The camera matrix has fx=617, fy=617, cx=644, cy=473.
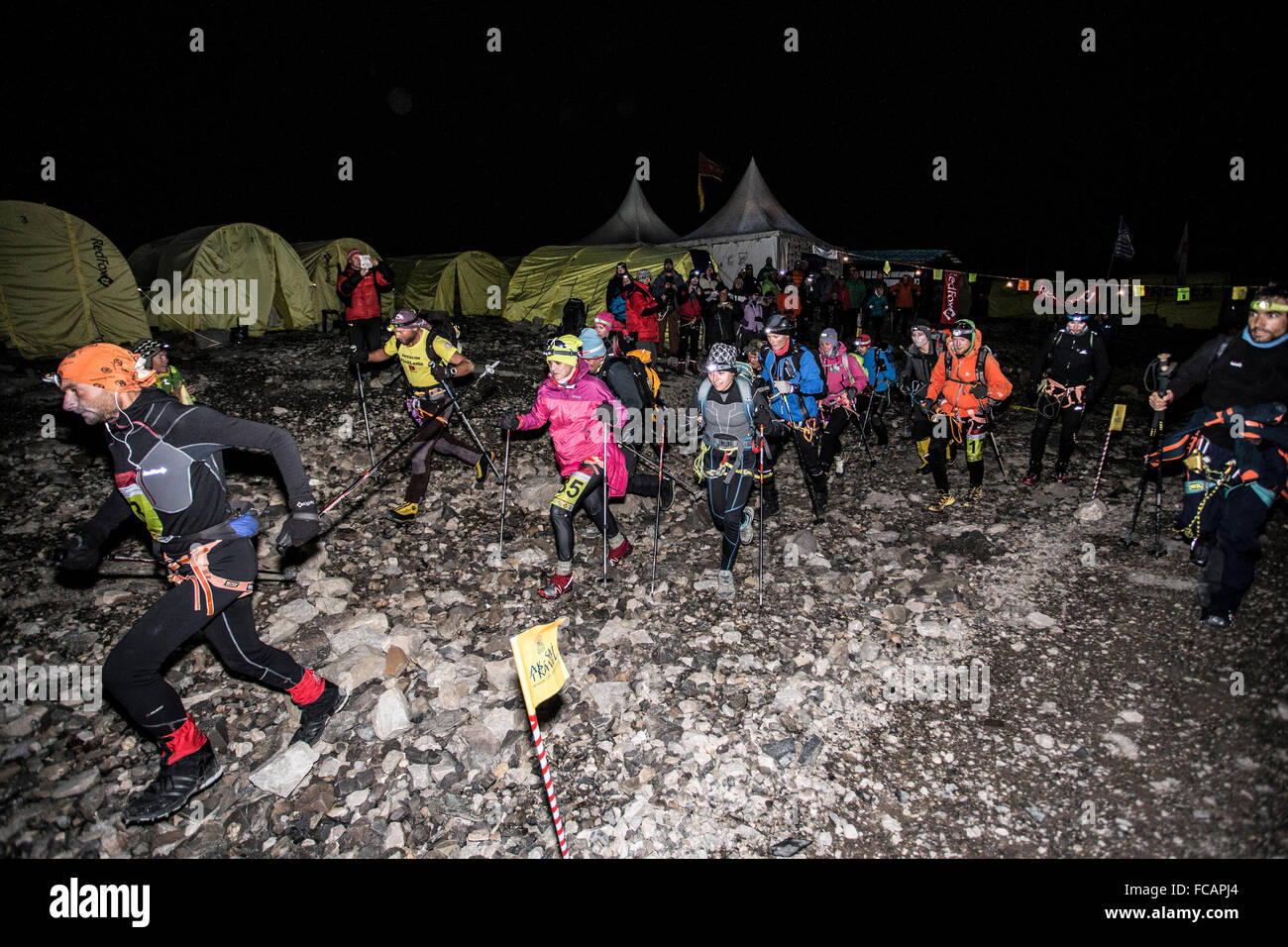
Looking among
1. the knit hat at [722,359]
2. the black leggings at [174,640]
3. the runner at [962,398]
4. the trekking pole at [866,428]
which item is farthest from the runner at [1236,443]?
the black leggings at [174,640]

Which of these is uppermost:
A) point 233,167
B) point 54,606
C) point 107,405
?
point 233,167

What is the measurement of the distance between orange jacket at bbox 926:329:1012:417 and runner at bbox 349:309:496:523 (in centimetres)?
626

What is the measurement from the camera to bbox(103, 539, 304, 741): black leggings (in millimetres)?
3822

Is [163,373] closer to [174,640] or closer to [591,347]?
[174,640]

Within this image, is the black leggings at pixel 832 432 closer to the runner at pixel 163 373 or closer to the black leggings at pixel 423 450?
the black leggings at pixel 423 450

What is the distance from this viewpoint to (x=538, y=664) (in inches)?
138

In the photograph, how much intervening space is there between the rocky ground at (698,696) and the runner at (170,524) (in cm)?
53

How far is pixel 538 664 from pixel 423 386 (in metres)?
5.46

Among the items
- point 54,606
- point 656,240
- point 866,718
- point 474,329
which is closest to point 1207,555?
point 866,718

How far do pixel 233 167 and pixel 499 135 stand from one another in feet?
A: 70.5

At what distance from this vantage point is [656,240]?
91.0 feet

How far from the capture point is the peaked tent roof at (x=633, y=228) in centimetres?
2756

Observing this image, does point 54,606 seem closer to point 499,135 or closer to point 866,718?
point 866,718

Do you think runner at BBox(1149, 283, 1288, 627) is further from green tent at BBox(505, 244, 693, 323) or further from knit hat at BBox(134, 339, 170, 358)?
green tent at BBox(505, 244, 693, 323)
